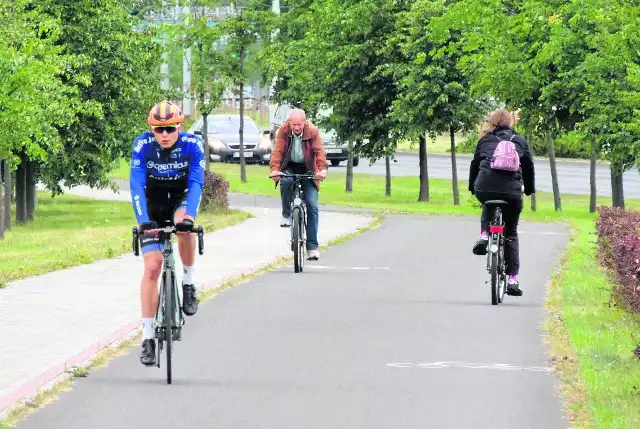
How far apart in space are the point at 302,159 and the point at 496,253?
398 centimetres

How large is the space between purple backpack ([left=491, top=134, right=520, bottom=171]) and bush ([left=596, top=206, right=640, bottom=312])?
111 cm

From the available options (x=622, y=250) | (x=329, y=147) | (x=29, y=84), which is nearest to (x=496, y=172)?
(x=622, y=250)

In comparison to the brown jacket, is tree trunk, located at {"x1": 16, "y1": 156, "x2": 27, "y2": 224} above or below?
below

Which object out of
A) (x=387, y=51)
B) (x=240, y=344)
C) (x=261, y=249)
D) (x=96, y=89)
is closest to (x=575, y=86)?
(x=387, y=51)

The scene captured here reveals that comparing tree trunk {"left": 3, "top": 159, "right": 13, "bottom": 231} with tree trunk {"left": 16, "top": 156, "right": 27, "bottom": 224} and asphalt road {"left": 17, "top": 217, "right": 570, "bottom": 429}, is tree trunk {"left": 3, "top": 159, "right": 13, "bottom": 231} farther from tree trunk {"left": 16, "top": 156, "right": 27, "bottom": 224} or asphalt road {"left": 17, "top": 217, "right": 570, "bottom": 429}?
Answer: asphalt road {"left": 17, "top": 217, "right": 570, "bottom": 429}

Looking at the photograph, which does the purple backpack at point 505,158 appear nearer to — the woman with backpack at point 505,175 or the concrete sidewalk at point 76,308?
the woman with backpack at point 505,175

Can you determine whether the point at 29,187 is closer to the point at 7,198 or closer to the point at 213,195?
the point at 7,198

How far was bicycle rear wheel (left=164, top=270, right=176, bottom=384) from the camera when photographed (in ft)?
29.9

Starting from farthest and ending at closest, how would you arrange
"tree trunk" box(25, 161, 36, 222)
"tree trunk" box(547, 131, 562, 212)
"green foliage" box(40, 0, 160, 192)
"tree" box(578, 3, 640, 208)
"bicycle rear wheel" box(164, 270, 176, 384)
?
"tree trunk" box(547, 131, 562, 212)
"tree trunk" box(25, 161, 36, 222)
"green foliage" box(40, 0, 160, 192)
"tree" box(578, 3, 640, 208)
"bicycle rear wheel" box(164, 270, 176, 384)

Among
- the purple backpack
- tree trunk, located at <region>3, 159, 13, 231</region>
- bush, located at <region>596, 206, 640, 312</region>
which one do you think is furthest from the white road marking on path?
tree trunk, located at <region>3, 159, 13, 231</region>

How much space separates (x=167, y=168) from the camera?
9539 millimetres

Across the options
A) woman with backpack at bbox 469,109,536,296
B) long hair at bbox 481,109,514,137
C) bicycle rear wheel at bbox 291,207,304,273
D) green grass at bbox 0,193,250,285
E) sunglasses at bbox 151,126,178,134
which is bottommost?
green grass at bbox 0,193,250,285

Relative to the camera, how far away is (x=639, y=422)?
7.68 meters

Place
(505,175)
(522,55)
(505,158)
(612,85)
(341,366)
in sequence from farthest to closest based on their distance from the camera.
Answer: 1. (522,55)
2. (612,85)
3. (505,175)
4. (505,158)
5. (341,366)
